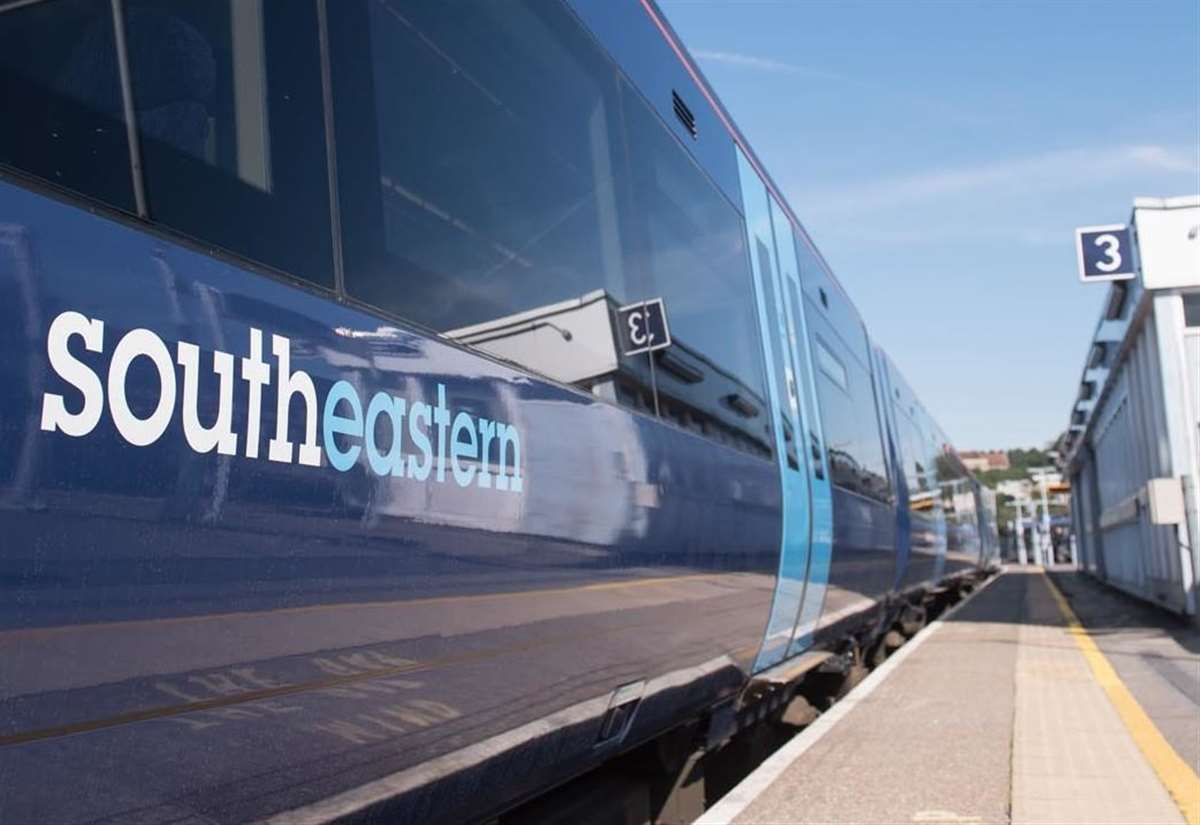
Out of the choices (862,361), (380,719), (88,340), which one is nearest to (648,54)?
(380,719)

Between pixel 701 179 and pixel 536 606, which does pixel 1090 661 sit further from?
pixel 536 606

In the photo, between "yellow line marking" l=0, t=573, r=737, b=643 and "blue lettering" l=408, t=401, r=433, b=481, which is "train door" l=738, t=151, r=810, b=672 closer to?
"yellow line marking" l=0, t=573, r=737, b=643

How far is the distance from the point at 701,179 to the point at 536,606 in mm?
2697

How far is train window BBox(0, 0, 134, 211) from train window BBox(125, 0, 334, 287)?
0.05 m

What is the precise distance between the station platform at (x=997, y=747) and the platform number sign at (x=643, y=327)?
65.6 inches

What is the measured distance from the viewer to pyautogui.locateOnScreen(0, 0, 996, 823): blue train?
1460 mm

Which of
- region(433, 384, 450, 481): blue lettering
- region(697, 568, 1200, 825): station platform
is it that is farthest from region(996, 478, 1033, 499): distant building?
region(433, 384, 450, 481): blue lettering

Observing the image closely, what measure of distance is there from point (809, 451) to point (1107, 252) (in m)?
8.99

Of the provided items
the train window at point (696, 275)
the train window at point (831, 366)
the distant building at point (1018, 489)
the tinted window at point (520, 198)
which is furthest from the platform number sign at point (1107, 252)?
the distant building at point (1018, 489)

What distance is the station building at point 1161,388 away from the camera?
1300 centimetres

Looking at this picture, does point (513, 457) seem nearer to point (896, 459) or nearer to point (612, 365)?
point (612, 365)

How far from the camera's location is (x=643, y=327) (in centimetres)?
380

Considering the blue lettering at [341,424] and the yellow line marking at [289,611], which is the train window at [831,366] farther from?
the blue lettering at [341,424]

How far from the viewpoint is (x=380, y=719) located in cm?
213
